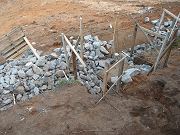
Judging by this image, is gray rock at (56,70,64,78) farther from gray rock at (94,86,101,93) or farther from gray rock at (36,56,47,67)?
gray rock at (94,86,101,93)

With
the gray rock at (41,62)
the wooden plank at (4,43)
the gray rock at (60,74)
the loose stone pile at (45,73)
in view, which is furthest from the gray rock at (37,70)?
the wooden plank at (4,43)

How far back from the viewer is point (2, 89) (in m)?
8.62

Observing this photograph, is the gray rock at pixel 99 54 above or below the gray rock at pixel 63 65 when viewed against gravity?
below

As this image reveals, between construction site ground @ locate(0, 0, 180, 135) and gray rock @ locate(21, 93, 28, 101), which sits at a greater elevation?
construction site ground @ locate(0, 0, 180, 135)

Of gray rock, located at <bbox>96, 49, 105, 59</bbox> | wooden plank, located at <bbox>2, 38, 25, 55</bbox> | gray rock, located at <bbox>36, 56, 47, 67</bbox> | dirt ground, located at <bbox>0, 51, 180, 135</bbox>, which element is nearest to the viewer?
dirt ground, located at <bbox>0, 51, 180, 135</bbox>

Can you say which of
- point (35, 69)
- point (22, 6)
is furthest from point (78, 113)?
point (22, 6)

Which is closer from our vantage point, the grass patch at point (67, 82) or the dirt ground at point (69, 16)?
the grass patch at point (67, 82)

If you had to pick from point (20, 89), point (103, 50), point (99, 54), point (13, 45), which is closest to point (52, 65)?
point (20, 89)

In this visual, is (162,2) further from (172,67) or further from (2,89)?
(2,89)

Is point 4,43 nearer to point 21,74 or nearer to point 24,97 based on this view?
point 21,74

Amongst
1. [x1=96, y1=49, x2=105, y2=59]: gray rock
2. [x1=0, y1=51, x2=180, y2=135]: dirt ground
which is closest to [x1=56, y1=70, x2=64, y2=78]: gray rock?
[x1=0, y1=51, x2=180, y2=135]: dirt ground

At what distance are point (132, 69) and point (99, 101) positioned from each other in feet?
5.57

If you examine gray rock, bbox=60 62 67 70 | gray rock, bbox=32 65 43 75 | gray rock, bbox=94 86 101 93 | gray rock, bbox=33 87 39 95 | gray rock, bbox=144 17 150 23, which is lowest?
gray rock, bbox=33 87 39 95

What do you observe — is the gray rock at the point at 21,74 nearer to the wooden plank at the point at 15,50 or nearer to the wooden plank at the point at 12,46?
the wooden plank at the point at 15,50
